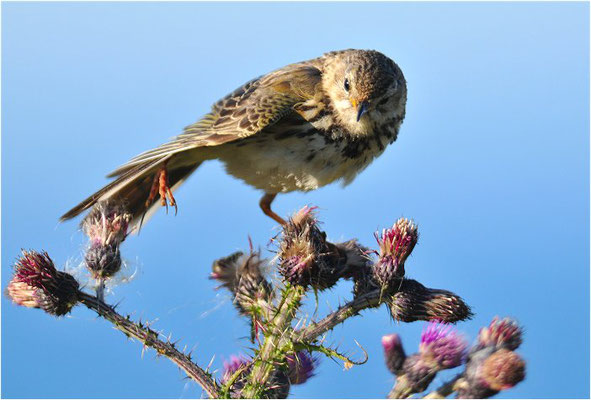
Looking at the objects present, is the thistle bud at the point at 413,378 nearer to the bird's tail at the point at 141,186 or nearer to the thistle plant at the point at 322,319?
the thistle plant at the point at 322,319

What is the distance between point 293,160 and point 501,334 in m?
2.61

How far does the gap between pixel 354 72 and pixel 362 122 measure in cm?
48

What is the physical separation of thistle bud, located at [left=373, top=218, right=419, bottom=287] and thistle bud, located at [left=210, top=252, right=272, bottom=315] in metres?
0.91

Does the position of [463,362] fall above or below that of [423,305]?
below

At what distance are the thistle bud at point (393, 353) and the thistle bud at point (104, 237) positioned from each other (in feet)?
6.38

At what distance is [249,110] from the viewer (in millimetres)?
6777

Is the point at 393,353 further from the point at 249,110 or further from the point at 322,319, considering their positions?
the point at 249,110

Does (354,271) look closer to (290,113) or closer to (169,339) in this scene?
(169,339)

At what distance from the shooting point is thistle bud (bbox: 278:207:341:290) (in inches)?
182

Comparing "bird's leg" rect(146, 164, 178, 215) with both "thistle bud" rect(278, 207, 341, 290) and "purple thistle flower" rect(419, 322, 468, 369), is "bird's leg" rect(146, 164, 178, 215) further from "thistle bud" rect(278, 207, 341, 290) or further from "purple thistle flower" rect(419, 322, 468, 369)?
"purple thistle flower" rect(419, 322, 468, 369)

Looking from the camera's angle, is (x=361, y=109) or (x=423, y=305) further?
(x=361, y=109)

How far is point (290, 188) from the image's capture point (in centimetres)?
710

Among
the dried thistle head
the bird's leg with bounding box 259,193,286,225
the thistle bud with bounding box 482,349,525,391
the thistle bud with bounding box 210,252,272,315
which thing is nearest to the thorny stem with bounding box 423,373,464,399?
the thistle bud with bounding box 482,349,525,391

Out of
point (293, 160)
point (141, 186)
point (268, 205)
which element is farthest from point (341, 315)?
point (268, 205)
